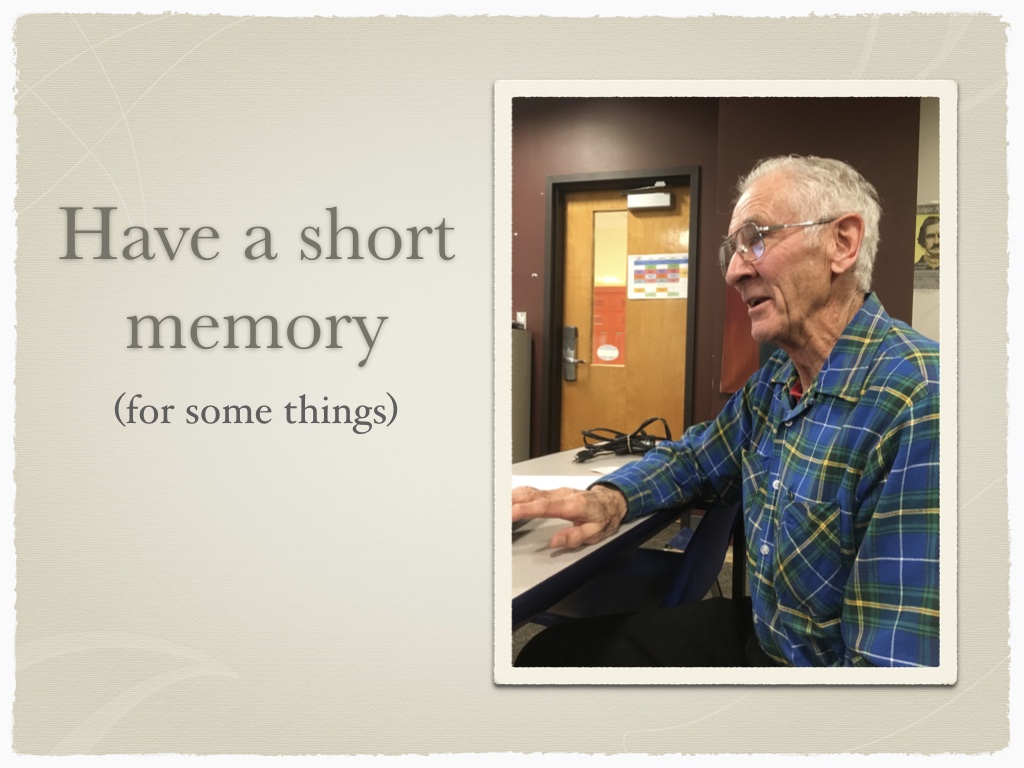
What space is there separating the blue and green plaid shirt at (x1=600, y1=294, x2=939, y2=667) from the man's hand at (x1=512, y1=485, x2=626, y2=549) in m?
0.27

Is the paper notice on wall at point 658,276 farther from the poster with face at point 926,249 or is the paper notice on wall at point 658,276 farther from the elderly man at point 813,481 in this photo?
the poster with face at point 926,249

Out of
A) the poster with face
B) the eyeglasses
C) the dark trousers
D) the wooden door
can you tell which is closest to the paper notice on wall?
the wooden door

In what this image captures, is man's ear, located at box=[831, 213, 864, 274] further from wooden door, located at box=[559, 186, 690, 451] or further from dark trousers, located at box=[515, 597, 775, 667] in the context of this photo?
dark trousers, located at box=[515, 597, 775, 667]

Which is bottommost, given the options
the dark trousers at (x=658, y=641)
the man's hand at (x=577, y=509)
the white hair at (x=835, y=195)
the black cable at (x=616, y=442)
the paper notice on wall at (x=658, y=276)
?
the dark trousers at (x=658, y=641)

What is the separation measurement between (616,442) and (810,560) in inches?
20.9

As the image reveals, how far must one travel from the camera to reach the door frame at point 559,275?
4.63ft

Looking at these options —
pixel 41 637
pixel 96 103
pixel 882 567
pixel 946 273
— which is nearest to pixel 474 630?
pixel 882 567

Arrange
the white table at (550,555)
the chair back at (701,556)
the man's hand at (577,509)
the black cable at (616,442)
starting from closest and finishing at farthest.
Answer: the white table at (550,555)
the man's hand at (577,509)
the chair back at (701,556)
the black cable at (616,442)

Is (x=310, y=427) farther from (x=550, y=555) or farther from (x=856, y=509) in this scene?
(x=856, y=509)

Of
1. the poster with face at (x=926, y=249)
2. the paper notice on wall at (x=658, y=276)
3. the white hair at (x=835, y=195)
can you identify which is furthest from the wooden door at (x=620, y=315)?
the poster with face at (x=926, y=249)

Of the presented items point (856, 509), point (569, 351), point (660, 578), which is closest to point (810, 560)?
point (856, 509)

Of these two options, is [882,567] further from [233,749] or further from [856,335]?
[233,749]

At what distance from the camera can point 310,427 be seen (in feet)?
4.17

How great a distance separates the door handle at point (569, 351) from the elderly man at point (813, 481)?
0.26 m
